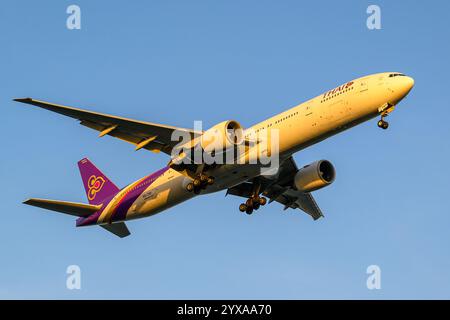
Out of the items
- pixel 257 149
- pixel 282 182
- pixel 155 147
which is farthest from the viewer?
pixel 282 182

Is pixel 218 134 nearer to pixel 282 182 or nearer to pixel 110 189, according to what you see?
pixel 282 182

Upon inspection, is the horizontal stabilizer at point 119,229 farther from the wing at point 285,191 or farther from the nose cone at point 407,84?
the nose cone at point 407,84

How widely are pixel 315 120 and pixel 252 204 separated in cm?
915

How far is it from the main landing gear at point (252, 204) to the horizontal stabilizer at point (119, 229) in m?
8.14

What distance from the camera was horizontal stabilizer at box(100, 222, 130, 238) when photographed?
49.2 m

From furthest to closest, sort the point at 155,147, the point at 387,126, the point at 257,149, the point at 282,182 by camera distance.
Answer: the point at 282,182 < the point at 155,147 < the point at 257,149 < the point at 387,126

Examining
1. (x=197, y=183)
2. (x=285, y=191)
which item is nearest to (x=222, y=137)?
(x=197, y=183)

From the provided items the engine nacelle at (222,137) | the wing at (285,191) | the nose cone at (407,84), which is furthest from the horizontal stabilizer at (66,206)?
the nose cone at (407,84)

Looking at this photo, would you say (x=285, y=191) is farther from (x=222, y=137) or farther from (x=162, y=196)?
(x=222, y=137)

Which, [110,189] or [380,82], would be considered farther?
[110,189]

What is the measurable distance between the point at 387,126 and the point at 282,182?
1067 centimetres

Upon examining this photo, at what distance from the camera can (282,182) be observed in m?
47.1

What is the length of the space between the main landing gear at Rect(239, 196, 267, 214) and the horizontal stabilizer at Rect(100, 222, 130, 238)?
8143 mm

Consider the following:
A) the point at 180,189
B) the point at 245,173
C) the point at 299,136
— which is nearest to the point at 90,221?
the point at 180,189
